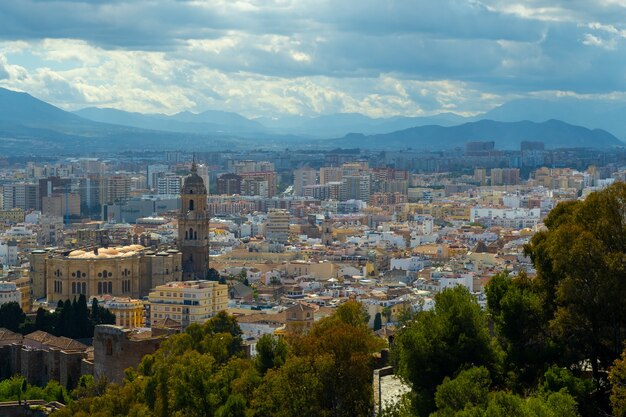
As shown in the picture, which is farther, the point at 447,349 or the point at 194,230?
the point at 194,230

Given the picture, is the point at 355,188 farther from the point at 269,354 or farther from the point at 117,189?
the point at 269,354

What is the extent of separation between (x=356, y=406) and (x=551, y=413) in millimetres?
4544

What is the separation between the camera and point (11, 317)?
37312 mm

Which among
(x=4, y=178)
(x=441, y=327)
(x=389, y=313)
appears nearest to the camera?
(x=441, y=327)

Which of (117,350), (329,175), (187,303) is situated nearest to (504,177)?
(329,175)

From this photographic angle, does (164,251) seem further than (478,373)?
Yes

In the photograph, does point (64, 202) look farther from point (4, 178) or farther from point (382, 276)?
point (382, 276)

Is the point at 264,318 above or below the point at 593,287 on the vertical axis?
below

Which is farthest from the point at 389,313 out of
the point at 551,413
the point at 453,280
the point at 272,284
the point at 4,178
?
the point at 4,178

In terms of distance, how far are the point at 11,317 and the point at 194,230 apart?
49.1 ft

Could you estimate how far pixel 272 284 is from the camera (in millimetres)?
51594

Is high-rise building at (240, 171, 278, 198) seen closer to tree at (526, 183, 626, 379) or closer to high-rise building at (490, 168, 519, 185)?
high-rise building at (490, 168, 519, 185)

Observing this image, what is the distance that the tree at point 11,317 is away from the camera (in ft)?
121

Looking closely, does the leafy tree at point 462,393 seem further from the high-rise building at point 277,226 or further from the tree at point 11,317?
the high-rise building at point 277,226
